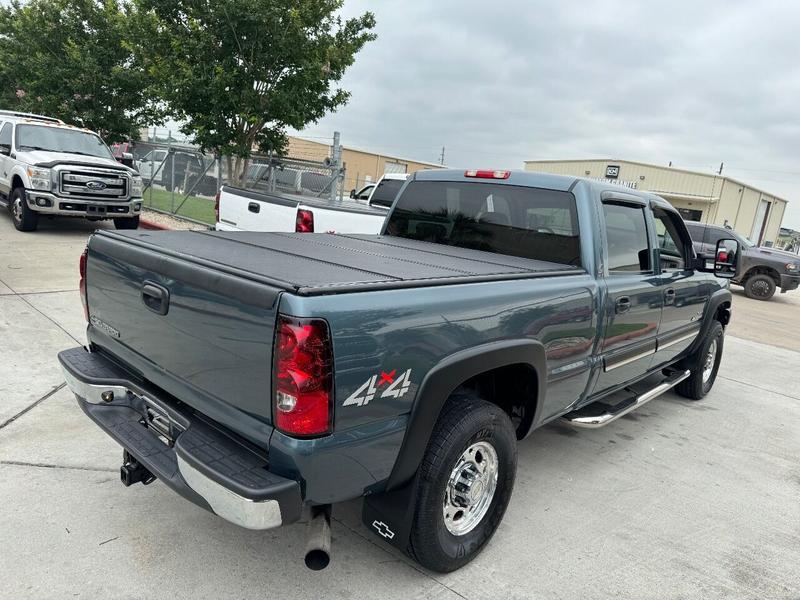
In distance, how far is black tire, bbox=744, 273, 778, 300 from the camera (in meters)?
14.8

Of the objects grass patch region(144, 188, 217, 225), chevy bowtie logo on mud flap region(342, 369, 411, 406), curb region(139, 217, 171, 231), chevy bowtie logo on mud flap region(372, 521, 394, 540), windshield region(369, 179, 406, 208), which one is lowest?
chevy bowtie logo on mud flap region(372, 521, 394, 540)

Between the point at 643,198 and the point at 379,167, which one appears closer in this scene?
the point at 643,198

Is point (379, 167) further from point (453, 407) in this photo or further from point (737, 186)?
point (453, 407)

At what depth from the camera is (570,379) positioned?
326cm

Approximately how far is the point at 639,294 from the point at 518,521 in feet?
5.37

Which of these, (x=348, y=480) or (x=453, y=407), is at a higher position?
(x=453, y=407)

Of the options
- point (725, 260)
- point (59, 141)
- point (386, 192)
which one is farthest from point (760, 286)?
point (59, 141)

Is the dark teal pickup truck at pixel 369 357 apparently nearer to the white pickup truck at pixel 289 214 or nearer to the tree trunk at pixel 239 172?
the white pickup truck at pixel 289 214

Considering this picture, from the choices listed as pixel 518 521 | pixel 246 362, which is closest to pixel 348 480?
pixel 246 362

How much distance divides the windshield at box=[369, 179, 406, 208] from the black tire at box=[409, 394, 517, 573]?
8.34m

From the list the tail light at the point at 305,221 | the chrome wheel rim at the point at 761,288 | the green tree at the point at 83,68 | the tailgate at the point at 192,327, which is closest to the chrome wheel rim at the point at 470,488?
the tailgate at the point at 192,327

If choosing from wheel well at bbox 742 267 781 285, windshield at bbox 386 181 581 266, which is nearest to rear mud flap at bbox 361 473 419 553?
windshield at bbox 386 181 581 266

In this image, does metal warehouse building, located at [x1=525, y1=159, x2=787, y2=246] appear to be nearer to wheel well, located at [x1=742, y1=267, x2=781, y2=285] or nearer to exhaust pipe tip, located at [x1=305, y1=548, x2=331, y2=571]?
wheel well, located at [x1=742, y1=267, x2=781, y2=285]

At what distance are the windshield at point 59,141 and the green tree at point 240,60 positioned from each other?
1.70 m
